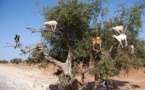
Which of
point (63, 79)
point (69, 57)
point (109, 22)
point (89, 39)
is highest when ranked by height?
point (109, 22)

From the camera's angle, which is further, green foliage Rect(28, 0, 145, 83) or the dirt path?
the dirt path

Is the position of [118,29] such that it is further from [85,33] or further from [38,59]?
[38,59]

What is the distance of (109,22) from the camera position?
1669 cm

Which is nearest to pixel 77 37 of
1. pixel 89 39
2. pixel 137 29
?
pixel 89 39

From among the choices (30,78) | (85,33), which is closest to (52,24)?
(85,33)

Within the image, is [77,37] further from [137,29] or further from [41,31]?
[137,29]

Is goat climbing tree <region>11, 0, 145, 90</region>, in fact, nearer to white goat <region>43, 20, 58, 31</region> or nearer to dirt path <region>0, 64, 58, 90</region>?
white goat <region>43, 20, 58, 31</region>

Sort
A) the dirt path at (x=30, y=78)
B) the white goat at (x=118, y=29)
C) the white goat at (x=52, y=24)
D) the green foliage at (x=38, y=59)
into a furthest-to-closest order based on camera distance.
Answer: the dirt path at (x=30, y=78) < the green foliage at (x=38, y=59) < the white goat at (x=52, y=24) < the white goat at (x=118, y=29)

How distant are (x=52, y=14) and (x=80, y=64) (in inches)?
178

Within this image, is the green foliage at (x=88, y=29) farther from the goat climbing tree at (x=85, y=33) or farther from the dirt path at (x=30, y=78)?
the dirt path at (x=30, y=78)

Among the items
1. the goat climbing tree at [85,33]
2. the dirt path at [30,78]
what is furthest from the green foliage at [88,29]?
the dirt path at [30,78]


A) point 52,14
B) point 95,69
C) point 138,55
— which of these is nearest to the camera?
point 95,69

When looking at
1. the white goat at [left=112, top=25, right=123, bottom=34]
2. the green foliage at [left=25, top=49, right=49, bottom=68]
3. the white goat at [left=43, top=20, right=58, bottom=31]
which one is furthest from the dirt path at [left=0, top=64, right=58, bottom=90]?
the white goat at [left=112, top=25, right=123, bottom=34]

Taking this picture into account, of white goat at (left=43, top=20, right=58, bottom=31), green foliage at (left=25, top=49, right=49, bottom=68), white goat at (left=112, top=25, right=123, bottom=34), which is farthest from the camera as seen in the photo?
green foliage at (left=25, top=49, right=49, bottom=68)
